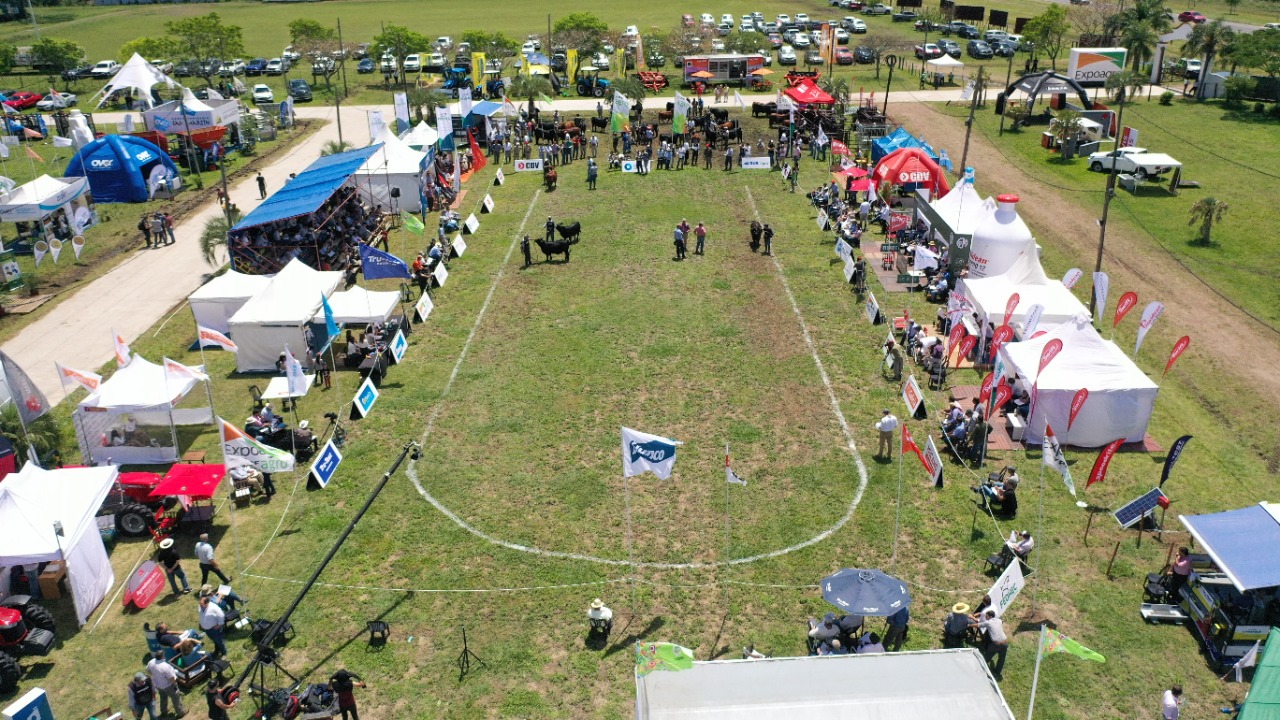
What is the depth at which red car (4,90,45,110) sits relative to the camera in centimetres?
5872

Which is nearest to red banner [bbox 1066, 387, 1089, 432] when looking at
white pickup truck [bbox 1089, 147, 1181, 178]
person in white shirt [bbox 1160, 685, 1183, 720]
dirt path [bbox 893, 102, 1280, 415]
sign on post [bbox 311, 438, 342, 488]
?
dirt path [bbox 893, 102, 1280, 415]

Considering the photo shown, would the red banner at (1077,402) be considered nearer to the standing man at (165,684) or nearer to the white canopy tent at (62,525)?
the standing man at (165,684)

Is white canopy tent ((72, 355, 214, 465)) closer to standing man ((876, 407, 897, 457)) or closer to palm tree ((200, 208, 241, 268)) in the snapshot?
palm tree ((200, 208, 241, 268))

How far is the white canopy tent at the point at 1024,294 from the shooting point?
967 inches

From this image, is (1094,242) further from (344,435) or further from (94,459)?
(94,459)

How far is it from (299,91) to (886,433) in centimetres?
5322

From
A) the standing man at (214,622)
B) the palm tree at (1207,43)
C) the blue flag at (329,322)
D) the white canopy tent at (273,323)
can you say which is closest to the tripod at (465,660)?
the standing man at (214,622)

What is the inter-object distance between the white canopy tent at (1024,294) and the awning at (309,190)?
1969 centimetres

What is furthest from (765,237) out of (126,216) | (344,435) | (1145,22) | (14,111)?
(14,111)

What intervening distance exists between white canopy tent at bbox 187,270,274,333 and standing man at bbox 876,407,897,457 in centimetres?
1696

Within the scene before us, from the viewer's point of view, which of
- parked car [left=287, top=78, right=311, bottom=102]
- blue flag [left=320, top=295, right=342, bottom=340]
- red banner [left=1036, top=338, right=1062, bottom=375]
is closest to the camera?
red banner [left=1036, top=338, right=1062, bottom=375]

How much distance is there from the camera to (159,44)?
65188mm

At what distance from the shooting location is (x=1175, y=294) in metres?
30.2

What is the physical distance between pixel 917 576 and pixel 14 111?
58.8m
